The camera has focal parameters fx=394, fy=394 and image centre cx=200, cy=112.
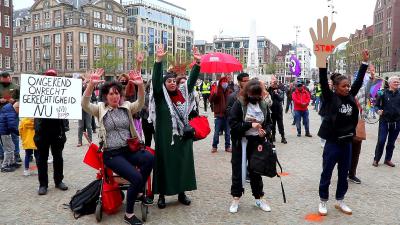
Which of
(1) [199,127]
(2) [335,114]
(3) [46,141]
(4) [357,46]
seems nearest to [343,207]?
(2) [335,114]

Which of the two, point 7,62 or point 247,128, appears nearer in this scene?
point 247,128

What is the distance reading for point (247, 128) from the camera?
528 cm

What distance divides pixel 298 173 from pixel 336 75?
2.97 m

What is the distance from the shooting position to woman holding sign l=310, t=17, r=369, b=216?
5133 millimetres

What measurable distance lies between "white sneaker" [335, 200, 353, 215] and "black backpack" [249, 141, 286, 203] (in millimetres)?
1116

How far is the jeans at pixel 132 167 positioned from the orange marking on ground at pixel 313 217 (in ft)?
7.28

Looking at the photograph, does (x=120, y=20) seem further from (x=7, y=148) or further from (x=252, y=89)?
(x=252, y=89)

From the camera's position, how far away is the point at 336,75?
18.1 feet

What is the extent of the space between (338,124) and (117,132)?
293cm

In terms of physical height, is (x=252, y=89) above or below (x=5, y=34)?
below

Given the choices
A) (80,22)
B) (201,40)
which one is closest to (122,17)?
(80,22)

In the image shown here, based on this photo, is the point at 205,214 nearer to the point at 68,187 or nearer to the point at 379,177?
the point at 68,187

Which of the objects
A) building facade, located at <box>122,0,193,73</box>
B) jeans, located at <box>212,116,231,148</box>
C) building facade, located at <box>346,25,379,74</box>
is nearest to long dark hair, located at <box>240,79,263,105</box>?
jeans, located at <box>212,116,231,148</box>

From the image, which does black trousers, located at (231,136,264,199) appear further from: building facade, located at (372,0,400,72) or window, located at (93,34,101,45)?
window, located at (93,34,101,45)
